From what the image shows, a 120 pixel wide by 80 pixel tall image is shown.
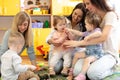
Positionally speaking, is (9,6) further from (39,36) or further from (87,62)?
(87,62)

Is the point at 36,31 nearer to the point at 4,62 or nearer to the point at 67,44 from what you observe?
the point at 67,44

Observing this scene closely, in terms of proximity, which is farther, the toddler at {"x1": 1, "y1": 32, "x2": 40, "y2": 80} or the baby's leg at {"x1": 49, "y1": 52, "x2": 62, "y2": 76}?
the baby's leg at {"x1": 49, "y1": 52, "x2": 62, "y2": 76}

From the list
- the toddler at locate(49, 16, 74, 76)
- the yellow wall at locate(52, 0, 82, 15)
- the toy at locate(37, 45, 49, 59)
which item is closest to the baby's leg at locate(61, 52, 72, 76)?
the toddler at locate(49, 16, 74, 76)

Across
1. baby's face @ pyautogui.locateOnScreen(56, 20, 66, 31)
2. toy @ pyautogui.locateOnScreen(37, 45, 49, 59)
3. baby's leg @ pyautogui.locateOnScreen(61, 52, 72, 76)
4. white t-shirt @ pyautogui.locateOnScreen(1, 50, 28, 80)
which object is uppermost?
baby's face @ pyautogui.locateOnScreen(56, 20, 66, 31)

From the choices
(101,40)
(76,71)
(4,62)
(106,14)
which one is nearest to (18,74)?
(4,62)

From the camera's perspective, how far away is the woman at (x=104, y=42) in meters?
2.15

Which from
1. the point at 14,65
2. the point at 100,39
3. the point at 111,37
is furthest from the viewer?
the point at 111,37

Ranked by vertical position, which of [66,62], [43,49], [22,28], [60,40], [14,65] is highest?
[22,28]

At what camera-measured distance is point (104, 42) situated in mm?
2260

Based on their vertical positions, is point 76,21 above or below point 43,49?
above

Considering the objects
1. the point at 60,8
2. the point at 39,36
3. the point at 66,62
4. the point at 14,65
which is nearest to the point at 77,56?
the point at 66,62

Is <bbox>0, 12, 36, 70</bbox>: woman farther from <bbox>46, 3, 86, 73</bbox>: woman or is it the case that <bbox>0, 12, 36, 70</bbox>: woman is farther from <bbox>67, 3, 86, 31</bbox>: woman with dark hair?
<bbox>67, 3, 86, 31</bbox>: woman with dark hair

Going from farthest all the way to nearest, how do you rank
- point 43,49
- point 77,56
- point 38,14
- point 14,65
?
point 38,14
point 43,49
point 77,56
point 14,65

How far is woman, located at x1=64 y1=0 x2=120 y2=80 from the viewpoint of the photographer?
84.5 inches
